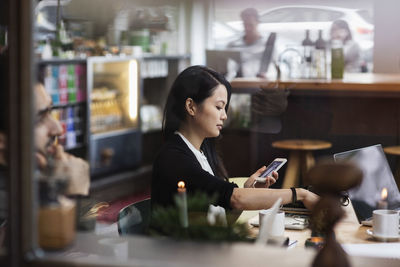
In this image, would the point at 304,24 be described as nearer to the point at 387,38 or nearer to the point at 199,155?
the point at 387,38

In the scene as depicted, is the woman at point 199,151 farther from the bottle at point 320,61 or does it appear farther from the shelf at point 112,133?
the shelf at point 112,133

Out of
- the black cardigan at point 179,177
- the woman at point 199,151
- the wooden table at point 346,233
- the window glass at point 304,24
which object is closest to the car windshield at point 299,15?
the window glass at point 304,24

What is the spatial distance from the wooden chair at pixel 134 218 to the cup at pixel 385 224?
2.51 feet

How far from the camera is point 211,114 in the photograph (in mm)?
2838

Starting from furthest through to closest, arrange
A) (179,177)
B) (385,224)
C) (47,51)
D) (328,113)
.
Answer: (47,51) < (328,113) < (179,177) < (385,224)

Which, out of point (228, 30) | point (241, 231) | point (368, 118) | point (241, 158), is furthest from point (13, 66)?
point (228, 30)

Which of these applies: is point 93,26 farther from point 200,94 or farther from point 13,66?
point 13,66

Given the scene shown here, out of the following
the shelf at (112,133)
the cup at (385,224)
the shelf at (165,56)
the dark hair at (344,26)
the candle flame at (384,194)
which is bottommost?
the shelf at (112,133)

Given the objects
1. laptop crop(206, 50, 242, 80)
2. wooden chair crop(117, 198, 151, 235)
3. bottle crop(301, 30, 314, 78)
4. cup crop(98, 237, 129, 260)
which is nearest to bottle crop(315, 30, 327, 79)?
bottle crop(301, 30, 314, 78)

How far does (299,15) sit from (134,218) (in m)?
5.49

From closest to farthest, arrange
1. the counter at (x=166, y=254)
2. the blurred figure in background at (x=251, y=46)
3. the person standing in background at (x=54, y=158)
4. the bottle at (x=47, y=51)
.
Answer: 1. the counter at (x=166, y=254)
2. the person standing in background at (x=54, y=158)
3. the bottle at (x=47, y=51)
4. the blurred figure in background at (x=251, y=46)

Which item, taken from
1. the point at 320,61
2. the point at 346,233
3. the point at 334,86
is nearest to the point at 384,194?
the point at 346,233

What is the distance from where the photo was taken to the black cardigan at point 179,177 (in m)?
2.56

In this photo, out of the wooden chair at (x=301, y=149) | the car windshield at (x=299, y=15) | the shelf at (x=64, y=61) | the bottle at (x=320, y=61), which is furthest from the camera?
the car windshield at (x=299, y=15)
